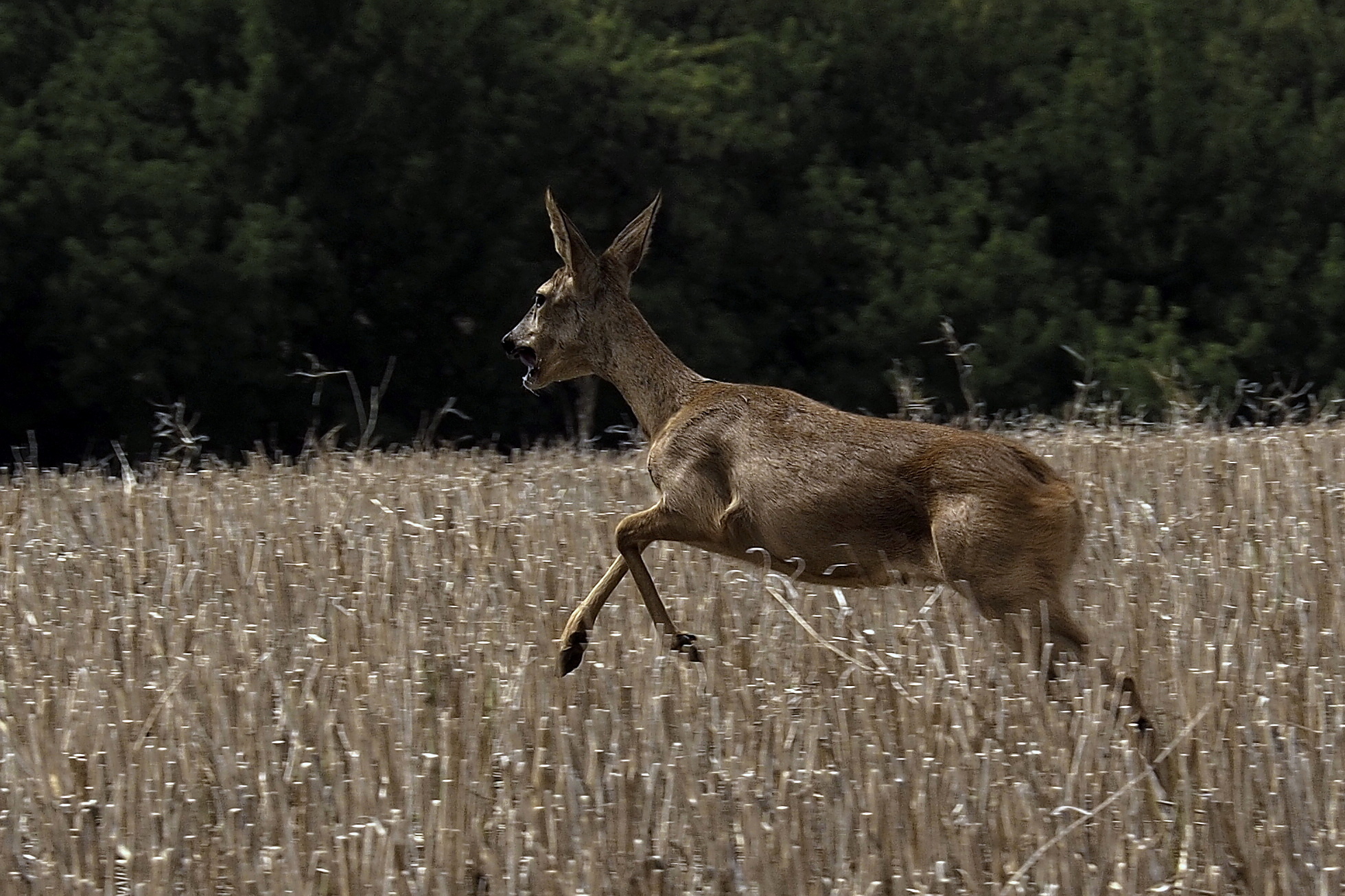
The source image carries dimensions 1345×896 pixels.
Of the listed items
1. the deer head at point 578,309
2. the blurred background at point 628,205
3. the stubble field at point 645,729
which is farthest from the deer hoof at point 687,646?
the blurred background at point 628,205

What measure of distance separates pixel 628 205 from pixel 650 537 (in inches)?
771

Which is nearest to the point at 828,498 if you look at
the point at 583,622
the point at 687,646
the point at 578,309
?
the point at 687,646

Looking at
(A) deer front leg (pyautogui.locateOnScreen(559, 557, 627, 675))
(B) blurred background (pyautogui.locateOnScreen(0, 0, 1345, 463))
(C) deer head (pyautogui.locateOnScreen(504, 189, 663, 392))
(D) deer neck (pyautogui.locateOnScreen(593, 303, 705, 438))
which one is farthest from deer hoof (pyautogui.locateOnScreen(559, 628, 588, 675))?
(B) blurred background (pyautogui.locateOnScreen(0, 0, 1345, 463))

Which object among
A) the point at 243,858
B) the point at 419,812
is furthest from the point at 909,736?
the point at 243,858

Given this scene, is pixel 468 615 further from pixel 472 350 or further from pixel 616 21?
pixel 616 21

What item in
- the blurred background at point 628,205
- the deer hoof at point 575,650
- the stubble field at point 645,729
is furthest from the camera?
the blurred background at point 628,205

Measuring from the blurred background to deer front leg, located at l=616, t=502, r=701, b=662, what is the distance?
1600 cm

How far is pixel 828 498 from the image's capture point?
5453mm

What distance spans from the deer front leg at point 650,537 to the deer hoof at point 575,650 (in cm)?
27

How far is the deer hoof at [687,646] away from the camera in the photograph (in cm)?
556

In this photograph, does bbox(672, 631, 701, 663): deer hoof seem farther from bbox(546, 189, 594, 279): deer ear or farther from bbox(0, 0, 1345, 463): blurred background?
bbox(0, 0, 1345, 463): blurred background

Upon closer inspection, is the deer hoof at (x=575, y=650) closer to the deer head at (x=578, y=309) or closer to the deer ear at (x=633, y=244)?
the deer head at (x=578, y=309)

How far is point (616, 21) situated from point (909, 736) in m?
22.9

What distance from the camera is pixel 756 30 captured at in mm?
28109
